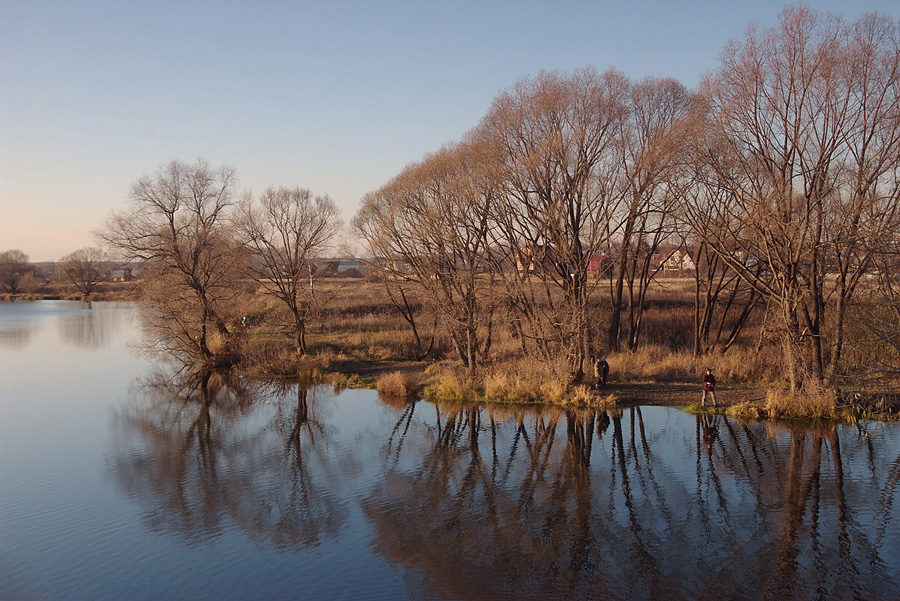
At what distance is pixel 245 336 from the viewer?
31.2 metres

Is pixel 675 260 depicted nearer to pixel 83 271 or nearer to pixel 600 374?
pixel 600 374

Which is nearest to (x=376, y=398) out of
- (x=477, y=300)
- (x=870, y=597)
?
(x=477, y=300)

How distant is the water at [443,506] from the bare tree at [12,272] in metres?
80.7

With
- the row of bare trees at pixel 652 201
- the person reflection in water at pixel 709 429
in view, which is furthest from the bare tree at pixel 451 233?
the person reflection in water at pixel 709 429

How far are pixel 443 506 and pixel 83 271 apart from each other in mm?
83964

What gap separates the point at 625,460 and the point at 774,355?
1088 cm

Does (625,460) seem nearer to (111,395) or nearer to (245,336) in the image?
(111,395)

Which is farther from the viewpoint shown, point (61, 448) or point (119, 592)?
point (61, 448)

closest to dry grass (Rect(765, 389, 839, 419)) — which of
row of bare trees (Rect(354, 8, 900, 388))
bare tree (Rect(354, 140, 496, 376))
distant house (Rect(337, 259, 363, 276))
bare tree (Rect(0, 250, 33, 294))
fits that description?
row of bare trees (Rect(354, 8, 900, 388))

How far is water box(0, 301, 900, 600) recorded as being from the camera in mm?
9359

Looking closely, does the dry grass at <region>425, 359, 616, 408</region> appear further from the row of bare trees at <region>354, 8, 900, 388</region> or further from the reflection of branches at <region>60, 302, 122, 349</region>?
the reflection of branches at <region>60, 302, 122, 349</region>

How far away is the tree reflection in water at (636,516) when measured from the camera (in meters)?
9.10

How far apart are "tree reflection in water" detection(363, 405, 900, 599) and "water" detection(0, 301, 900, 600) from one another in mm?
48

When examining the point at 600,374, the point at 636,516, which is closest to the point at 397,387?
the point at 600,374
